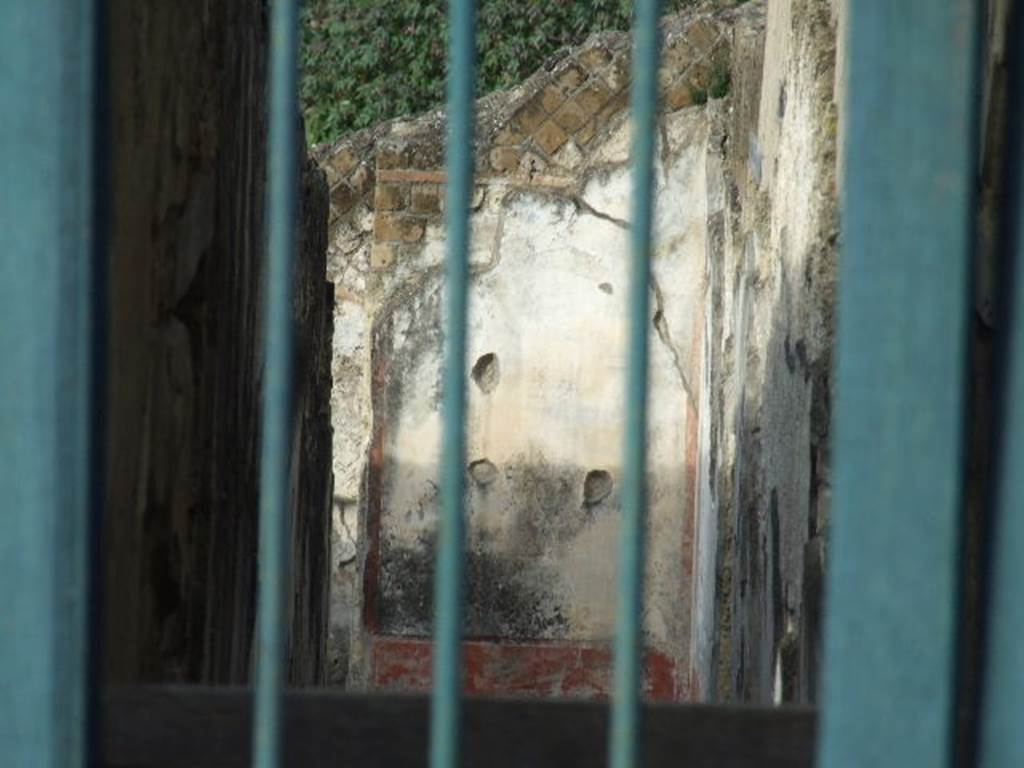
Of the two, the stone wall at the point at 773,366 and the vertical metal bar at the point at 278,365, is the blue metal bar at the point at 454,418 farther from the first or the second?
the stone wall at the point at 773,366

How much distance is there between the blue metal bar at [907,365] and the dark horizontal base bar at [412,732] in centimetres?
10

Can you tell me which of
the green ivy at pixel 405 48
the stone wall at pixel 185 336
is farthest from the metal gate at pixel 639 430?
the green ivy at pixel 405 48

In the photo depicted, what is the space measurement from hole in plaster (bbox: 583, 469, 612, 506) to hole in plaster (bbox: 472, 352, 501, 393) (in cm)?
53

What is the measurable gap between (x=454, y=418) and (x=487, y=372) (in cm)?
619

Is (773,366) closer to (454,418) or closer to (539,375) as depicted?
(454,418)

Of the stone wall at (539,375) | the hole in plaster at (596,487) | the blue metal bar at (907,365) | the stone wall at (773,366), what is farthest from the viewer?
the hole in plaster at (596,487)

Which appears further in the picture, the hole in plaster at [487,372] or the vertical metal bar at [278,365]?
the hole in plaster at [487,372]

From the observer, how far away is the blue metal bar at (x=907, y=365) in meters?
1.06

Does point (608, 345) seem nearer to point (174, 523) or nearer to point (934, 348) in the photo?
point (174, 523)

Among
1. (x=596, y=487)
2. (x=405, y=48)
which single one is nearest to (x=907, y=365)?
(x=596, y=487)

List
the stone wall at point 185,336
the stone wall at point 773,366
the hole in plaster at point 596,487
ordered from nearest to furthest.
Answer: the stone wall at point 185,336 < the stone wall at point 773,366 < the hole in plaster at point 596,487

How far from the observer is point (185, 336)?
1.77 m

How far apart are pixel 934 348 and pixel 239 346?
4.17ft

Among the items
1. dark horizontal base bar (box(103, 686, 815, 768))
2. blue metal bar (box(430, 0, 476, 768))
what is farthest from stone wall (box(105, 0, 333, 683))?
blue metal bar (box(430, 0, 476, 768))
